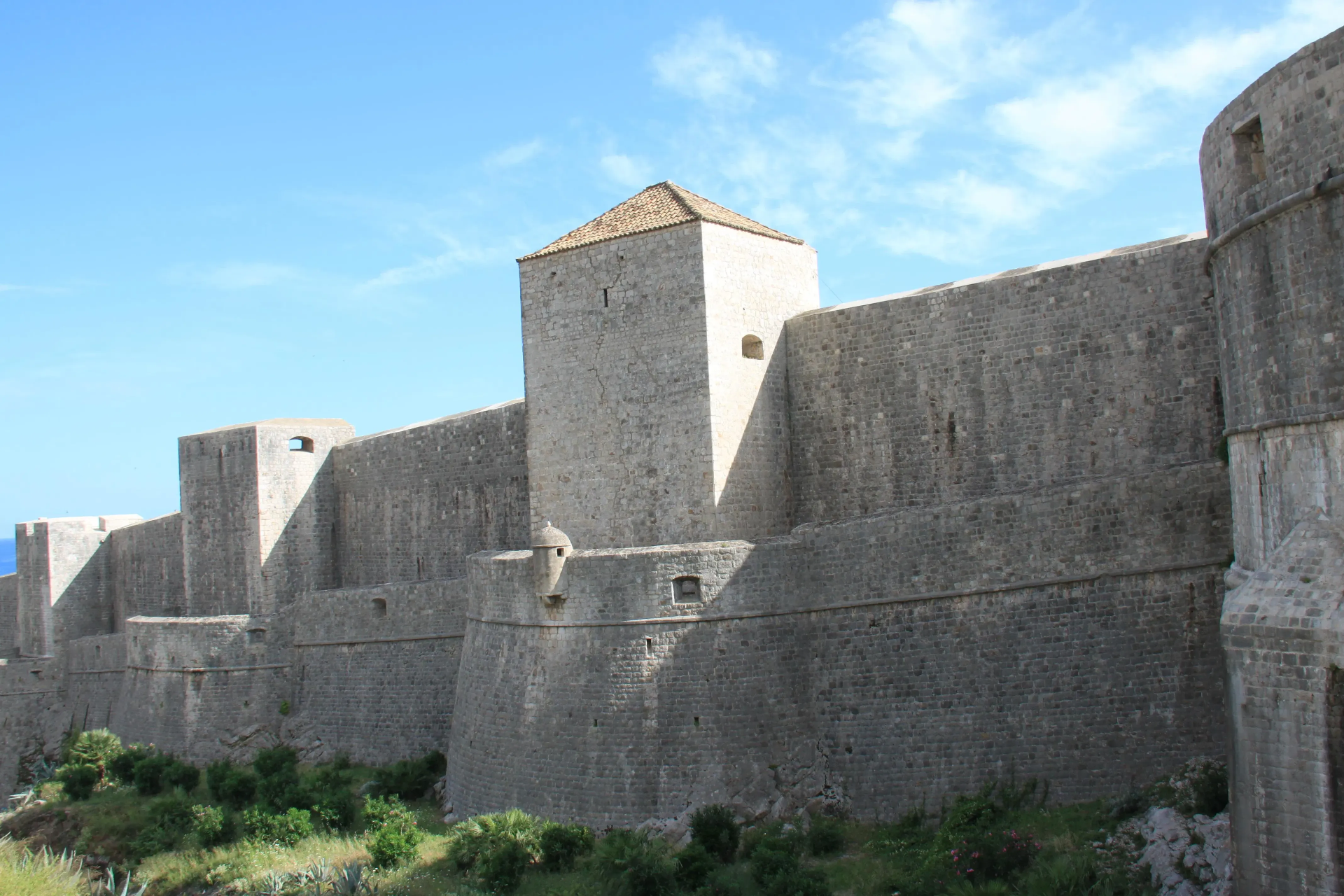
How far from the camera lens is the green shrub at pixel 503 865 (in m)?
14.6

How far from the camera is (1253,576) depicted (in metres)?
10.5

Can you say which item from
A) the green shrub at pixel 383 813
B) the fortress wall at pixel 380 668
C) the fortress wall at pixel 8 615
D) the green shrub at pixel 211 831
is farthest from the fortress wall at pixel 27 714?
the green shrub at pixel 383 813

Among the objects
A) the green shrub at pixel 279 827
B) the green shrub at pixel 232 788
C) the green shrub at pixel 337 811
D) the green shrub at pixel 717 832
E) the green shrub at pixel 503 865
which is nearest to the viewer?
the green shrub at pixel 717 832

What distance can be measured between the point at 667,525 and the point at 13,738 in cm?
1779

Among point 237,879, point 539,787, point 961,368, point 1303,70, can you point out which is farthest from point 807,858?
point 1303,70

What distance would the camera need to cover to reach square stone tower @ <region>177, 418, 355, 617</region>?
24234mm

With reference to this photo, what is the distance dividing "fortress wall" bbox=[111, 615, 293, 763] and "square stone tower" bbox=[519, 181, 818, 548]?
760cm

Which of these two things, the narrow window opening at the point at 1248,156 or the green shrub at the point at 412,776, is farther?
the green shrub at the point at 412,776

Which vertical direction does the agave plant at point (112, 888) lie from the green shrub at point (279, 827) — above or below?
below

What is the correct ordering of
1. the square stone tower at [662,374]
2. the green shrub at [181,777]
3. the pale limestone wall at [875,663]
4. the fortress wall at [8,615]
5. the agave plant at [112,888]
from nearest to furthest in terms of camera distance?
the pale limestone wall at [875,663] < the square stone tower at [662,374] < the agave plant at [112,888] < the green shrub at [181,777] < the fortress wall at [8,615]

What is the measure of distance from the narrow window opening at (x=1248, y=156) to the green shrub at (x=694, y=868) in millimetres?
9119

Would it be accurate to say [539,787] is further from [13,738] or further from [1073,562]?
[13,738]

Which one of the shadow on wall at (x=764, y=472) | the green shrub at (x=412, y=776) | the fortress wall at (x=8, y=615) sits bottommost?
the green shrub at (x=412, y=776)

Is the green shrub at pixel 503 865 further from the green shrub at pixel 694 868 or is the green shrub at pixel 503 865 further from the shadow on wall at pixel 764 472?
the shadow on wall at pixel 764 472
